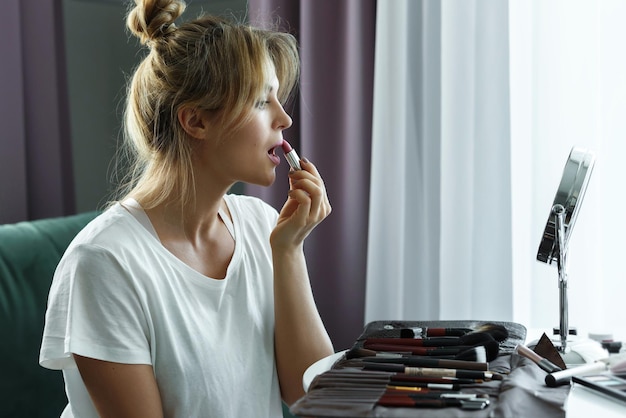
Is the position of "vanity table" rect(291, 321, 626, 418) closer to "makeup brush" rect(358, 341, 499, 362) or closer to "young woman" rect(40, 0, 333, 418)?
"makeup brush" rect(358, 341, 499, 362)

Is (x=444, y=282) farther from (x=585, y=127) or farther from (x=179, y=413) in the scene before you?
(x=179, y=413)

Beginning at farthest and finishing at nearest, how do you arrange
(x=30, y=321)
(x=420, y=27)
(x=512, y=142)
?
1. (x=420, y=27)
2. (x=512, y=142)
3. (x=30, y=321)

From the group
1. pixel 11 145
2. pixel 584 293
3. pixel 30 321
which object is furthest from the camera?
pixel 11 145

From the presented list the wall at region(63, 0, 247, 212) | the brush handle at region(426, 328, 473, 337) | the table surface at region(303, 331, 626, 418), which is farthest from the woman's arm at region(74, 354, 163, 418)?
the wall at region(63, 0, 247, 212)

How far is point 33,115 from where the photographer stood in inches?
76.0

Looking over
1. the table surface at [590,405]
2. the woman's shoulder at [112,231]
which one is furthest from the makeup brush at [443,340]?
the woman's shoulder at [112,231]

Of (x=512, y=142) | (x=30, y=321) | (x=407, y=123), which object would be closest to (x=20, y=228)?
(x=30, y=321)

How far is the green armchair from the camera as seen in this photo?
1324 millimetres

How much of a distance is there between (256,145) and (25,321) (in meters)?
0.54

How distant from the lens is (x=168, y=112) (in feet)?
3.84

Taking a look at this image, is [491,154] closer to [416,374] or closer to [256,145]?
[256,145]

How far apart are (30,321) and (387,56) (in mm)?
887

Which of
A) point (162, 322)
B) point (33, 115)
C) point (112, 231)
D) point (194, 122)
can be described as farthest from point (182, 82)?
point (33, 115)

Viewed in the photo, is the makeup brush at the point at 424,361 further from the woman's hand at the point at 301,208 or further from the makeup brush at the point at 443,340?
the woman's hand at the point at 301,208
